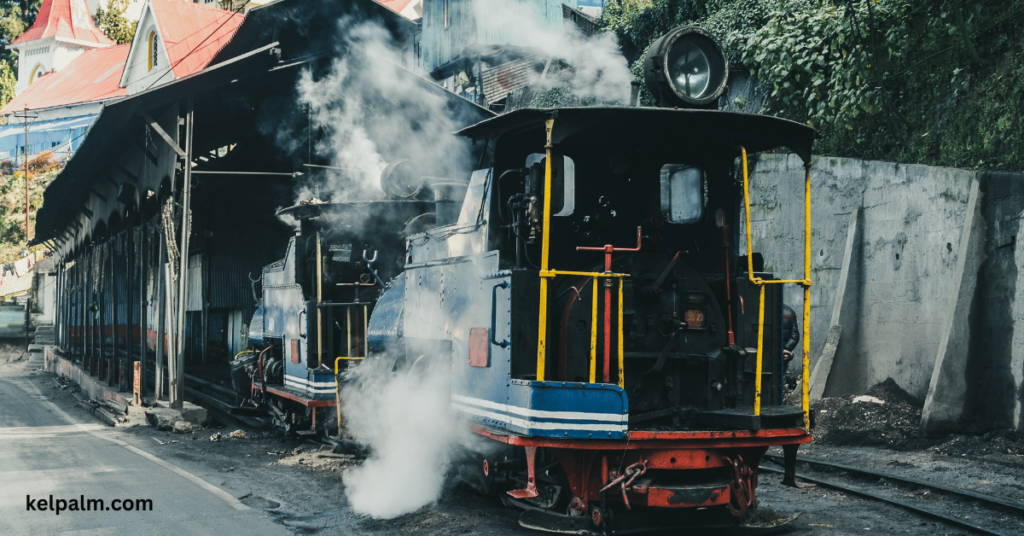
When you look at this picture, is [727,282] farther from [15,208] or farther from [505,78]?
[15,208]

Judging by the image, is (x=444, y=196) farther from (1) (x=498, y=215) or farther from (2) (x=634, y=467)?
(2) (x=634, y=467)

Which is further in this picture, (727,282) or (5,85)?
(5,85)

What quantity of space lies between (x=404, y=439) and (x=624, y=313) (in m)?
2.87

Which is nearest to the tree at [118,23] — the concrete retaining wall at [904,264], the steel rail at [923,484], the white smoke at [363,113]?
the white smoke at [363,113]

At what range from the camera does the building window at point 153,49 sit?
131 feet

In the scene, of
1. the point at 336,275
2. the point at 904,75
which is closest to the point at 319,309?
the point at 336,275

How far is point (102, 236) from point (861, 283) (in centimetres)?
2040

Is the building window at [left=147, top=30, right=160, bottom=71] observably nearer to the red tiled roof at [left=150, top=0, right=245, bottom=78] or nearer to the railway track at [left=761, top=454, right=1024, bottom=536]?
the red tiled roof at [left=150, top=0, right=245, bottom=78]

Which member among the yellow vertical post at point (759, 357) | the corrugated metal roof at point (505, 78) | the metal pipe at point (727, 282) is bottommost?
the yellow vertical post at point (759, 357)

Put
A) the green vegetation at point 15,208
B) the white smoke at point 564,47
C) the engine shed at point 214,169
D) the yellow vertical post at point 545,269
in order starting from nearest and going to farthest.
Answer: the yellow vertical post at point 545,269, the engine shed at point 214,169, the white smoke at point 564,47, the green vegetation at point 15,208

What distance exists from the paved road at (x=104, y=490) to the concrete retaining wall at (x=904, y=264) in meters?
8.53

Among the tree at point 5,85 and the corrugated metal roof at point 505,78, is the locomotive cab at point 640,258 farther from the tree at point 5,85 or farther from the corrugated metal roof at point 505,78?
the tree at point 5,85

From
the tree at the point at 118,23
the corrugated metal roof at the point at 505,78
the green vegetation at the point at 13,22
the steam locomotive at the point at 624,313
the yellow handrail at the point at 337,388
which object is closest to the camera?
the steam locomotive at the point at 624,313

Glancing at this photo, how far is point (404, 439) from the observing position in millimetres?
8055
